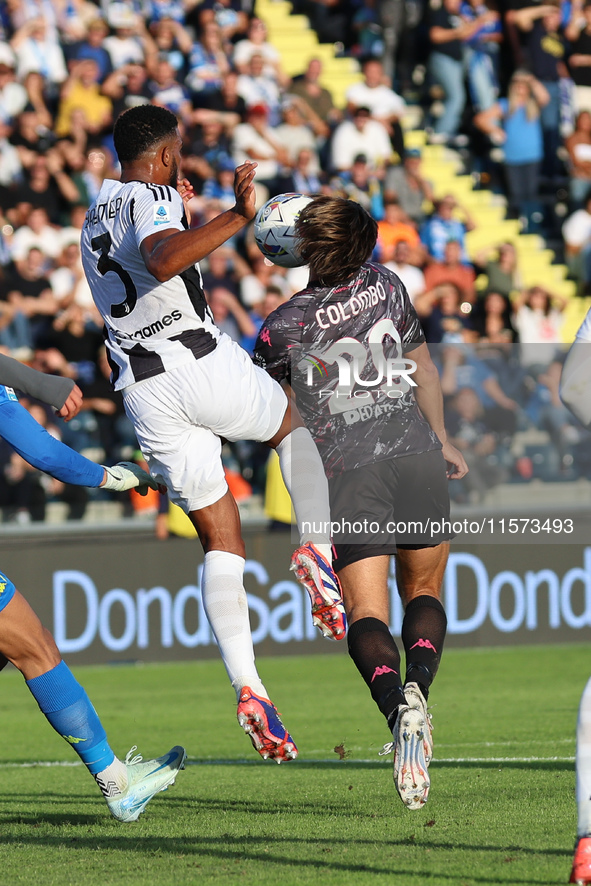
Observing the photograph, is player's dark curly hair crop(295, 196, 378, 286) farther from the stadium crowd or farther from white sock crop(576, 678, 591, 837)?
the stadium crowd

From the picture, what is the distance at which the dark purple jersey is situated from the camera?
5594 mm

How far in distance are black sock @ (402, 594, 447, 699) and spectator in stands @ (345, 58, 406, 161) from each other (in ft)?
40.4

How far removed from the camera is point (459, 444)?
43.2 ft

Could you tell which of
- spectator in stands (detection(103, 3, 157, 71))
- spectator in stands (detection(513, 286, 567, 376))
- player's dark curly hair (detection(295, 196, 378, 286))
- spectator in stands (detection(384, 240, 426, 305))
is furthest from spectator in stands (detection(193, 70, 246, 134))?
player's dark curly hair (detection(295, 196, 378, 286))

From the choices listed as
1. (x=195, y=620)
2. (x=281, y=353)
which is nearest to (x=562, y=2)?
(x=195, y=620)

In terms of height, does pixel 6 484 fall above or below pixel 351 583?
below

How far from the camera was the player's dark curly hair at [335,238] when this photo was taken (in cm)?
553

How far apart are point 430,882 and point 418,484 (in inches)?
71.4

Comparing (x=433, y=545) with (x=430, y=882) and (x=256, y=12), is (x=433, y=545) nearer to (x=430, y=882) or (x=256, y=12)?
(x=430, y=882)

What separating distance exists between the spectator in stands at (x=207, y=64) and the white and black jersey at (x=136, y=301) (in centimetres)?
1106

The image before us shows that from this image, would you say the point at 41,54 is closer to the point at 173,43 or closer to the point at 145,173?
the point at 173,43

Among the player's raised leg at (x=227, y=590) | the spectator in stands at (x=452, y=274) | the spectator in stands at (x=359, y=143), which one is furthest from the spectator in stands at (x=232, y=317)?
the player's raised leg at (x=227, y=590)

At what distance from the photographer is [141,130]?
5504mm

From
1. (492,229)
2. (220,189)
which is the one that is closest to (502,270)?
(492,229)
